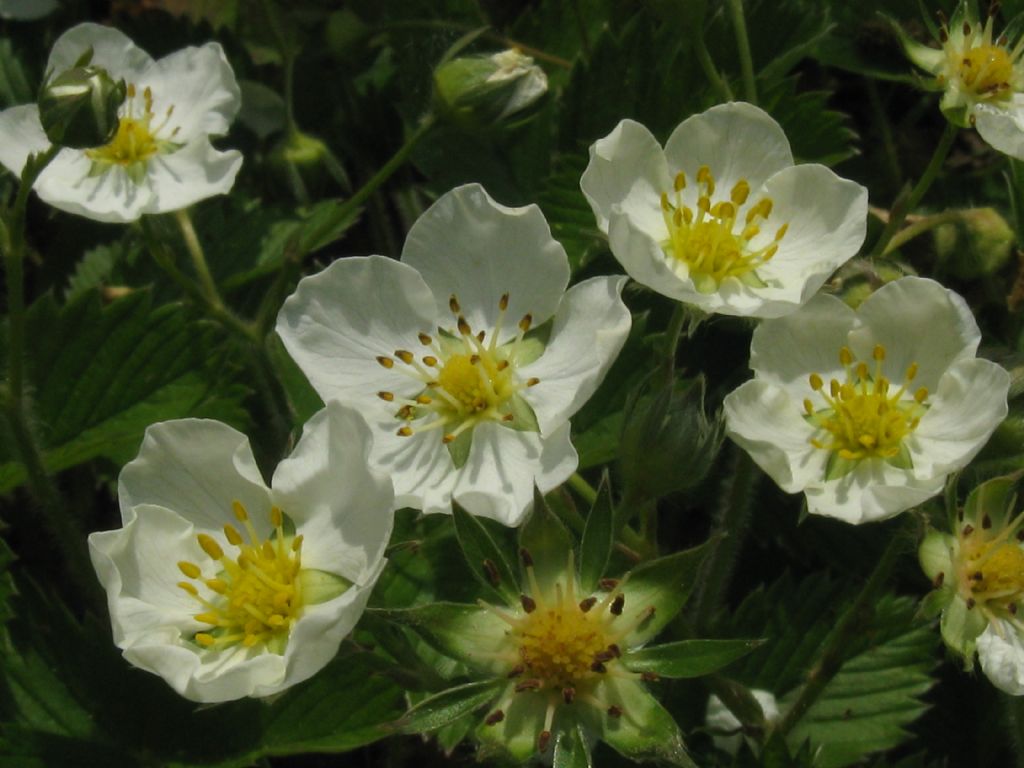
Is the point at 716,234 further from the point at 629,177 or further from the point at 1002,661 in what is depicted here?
the point at 1002,661

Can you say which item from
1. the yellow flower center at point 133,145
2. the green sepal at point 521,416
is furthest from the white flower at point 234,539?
the yellow flower center at point 133,145

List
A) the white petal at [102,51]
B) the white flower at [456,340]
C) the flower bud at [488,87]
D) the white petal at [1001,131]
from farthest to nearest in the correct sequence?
the white petal at [102,51] → the flower bud at [488,87] → the white petal at [1001,131] → the white flower at [456,340]

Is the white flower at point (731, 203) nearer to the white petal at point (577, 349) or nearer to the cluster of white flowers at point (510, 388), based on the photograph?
the cluster of white flowers at point (510, 388)

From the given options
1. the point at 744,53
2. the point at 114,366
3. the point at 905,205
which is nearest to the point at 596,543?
the point at 905,205

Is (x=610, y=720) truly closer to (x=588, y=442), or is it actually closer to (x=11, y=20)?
(x=588, y=442)

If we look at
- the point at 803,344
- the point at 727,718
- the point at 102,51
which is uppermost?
the point at 102,51
